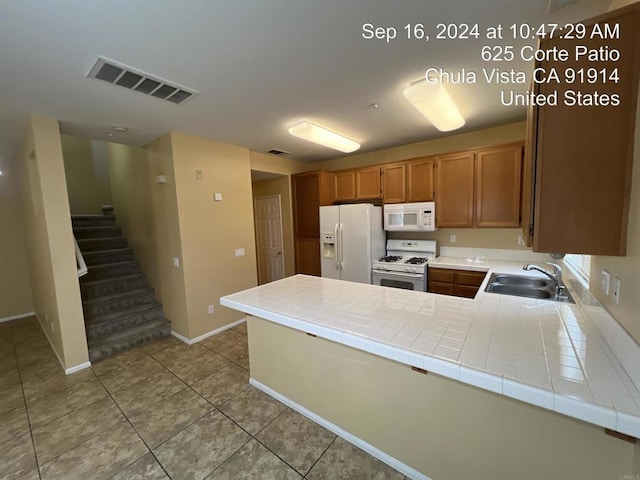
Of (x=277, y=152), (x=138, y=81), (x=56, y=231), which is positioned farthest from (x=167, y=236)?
(x=277, y=152)

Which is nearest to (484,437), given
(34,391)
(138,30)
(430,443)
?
(430,443)

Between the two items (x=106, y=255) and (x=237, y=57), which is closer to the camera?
(x=237, y=57)

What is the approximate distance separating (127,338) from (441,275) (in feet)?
13.4

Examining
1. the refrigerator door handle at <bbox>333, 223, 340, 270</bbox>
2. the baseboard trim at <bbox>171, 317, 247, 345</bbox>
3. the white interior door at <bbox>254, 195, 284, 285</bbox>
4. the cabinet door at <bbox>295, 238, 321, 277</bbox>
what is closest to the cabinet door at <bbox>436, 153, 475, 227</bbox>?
the refrigerator door handle at <bbox>333, 223, 340, 270</bbox>

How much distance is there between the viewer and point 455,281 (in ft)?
10.8

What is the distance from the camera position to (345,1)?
132 centimetres

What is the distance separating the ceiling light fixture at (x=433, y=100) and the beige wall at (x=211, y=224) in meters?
2.52

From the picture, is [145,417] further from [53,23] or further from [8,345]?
Answer: [8,345]

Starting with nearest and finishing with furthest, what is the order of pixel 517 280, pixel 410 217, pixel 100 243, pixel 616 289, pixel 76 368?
1. pixel 616 289
2. pixel 517 280
3. pixel 76 368
4. pixel 410 217
5. pixel 100 243

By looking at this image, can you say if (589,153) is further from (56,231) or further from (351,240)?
(56,231)

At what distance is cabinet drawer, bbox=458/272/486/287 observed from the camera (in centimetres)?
313

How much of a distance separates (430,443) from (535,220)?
1.33 m

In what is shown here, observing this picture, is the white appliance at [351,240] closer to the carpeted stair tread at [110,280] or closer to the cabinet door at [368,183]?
the cabinet door at [368,183]

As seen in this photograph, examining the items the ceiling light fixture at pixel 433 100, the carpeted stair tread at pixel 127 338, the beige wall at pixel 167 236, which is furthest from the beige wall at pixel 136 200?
the ceiling light fixture at pixel 433 100
